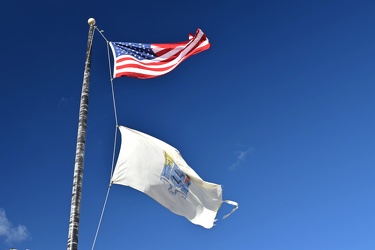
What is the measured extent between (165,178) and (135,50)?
4.58m

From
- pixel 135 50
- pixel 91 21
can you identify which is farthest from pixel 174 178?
pixel 91 21

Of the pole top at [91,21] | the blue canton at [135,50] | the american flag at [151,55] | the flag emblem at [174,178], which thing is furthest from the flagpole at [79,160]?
the flag emblem at [174,178]

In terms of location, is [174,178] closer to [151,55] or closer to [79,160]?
[79,160]

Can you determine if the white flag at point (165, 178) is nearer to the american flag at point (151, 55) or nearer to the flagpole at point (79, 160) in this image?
the flagpole at point (79, 160)

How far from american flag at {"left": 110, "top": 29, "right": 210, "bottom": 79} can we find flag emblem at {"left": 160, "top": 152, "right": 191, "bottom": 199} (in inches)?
115

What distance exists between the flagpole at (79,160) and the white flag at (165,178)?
1.28 metres

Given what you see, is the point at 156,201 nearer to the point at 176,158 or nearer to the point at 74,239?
the point at 176,158

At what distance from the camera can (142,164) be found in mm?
15203

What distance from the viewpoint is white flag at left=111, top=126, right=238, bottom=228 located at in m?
14.9

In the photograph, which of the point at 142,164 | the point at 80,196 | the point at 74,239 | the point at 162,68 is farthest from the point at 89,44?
the point at 74,239

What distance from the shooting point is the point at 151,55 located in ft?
56.7

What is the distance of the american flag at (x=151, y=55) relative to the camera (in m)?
16.3

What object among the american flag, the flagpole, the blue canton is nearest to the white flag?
the flagpole

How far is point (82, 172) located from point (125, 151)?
1.85 meters
